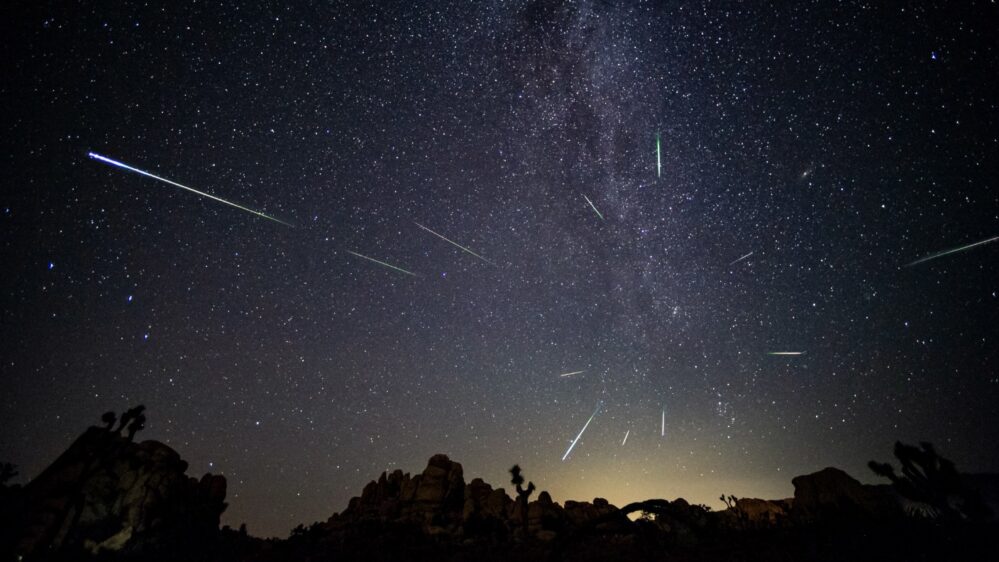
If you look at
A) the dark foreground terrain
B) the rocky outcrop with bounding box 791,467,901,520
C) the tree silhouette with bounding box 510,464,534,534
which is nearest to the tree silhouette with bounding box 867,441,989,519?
the dark foreground terrain

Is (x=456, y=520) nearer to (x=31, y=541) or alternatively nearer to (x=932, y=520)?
(x=31, y=541)

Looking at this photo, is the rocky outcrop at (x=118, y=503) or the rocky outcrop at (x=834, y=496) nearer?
the rocky outcrop at (x=118, y=503)

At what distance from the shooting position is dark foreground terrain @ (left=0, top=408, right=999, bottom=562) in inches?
859

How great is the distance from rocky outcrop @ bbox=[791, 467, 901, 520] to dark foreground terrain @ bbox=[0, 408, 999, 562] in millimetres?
129

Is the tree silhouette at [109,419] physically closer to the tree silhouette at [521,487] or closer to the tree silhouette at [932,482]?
the tree silhouette at [521,487]

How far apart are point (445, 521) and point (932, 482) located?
4227cm

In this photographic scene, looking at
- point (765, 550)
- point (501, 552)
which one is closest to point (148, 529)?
point (501, 552)

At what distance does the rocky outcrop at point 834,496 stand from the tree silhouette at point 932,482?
11919 mm

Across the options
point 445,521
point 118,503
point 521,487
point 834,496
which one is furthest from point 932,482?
point 118,503

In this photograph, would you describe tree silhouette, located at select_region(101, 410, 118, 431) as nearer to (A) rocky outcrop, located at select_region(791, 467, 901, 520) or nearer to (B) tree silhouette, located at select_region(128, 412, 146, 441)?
(B) tree silhouette, located at select_region(128, 412, 146, 441)

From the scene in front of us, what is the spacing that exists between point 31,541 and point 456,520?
35.7 m

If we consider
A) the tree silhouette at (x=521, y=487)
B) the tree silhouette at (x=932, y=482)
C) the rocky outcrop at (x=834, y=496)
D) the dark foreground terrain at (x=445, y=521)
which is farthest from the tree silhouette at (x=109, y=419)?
the rocky outcrop at (x=834, y=496)

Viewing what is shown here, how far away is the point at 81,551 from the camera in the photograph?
29.6 meters

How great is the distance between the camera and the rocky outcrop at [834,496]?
3772 cm
